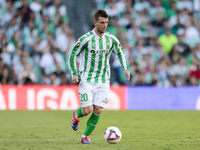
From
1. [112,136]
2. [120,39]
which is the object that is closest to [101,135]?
[112,136]

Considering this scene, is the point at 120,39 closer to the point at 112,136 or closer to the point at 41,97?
the point at 41,97

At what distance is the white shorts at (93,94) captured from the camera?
6.38m

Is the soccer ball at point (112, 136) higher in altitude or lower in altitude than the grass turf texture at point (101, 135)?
higher

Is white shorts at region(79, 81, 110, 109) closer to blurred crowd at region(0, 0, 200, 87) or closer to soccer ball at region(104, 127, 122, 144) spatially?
soccer ball at region(104, 127, 122, 144)

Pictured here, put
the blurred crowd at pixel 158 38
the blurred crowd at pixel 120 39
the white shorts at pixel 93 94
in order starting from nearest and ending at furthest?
1. the white shorts at pixel 93 94
2. the blurred crowd at pixel 120 39
3. the blurred crowd at pixel 158 38

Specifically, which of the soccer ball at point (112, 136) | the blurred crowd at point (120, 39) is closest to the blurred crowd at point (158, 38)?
the blurred crowd at point (120, 39)

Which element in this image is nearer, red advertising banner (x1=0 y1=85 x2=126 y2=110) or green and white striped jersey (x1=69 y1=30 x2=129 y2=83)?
green and white striped jersey (x1=69 y1=30 x2=129 y2=83)

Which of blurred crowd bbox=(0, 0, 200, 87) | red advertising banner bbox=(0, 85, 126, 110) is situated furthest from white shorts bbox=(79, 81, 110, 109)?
blurred crowd bbox=(0, 0, 200, 87)

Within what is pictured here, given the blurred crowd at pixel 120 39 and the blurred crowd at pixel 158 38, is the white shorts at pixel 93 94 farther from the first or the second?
the blurred crowd at pixel 158 38

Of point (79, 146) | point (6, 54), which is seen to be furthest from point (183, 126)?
point (6, 54)

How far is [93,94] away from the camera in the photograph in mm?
6488

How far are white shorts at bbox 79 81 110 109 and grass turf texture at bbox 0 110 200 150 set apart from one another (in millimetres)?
691

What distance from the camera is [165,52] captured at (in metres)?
15.3

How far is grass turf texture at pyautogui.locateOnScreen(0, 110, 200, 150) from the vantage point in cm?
608
